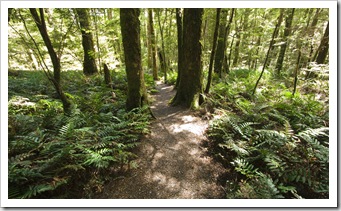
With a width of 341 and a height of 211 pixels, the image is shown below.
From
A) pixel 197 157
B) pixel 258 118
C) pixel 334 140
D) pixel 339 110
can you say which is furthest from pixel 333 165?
pixel 197 157

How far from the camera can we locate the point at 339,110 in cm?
292

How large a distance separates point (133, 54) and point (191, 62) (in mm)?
2183

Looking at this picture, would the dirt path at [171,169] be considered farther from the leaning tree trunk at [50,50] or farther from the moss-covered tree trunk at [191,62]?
the leaning tree trunk at [50,50]

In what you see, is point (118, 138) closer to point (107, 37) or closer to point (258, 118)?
point (258, 118)

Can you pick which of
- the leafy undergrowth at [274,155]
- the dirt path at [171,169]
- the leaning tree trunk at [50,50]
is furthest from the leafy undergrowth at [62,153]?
the leafy undergrowth at [274,155]

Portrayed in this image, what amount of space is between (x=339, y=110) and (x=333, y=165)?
3.67ft

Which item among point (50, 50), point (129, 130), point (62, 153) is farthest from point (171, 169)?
point (50, 50)

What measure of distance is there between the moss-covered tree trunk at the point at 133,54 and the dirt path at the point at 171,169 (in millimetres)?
1092

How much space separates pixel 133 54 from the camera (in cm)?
429

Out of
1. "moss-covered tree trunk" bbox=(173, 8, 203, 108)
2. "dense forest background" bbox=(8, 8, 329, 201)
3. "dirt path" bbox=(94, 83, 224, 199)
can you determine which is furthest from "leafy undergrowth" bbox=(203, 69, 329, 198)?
"moss-covered tree trunk" bbox=(173, 8, 203, 108)

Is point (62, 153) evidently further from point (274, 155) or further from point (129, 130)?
point (274, 155)

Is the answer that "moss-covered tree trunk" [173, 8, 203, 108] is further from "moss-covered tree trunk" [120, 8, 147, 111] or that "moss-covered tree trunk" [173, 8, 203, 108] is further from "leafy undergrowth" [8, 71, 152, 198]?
"leafy undergrowth" [8, 71, 152, 198]

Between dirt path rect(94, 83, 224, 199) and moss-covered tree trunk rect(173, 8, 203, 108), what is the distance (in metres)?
1.35

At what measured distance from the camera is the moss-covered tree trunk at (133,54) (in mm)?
3986
